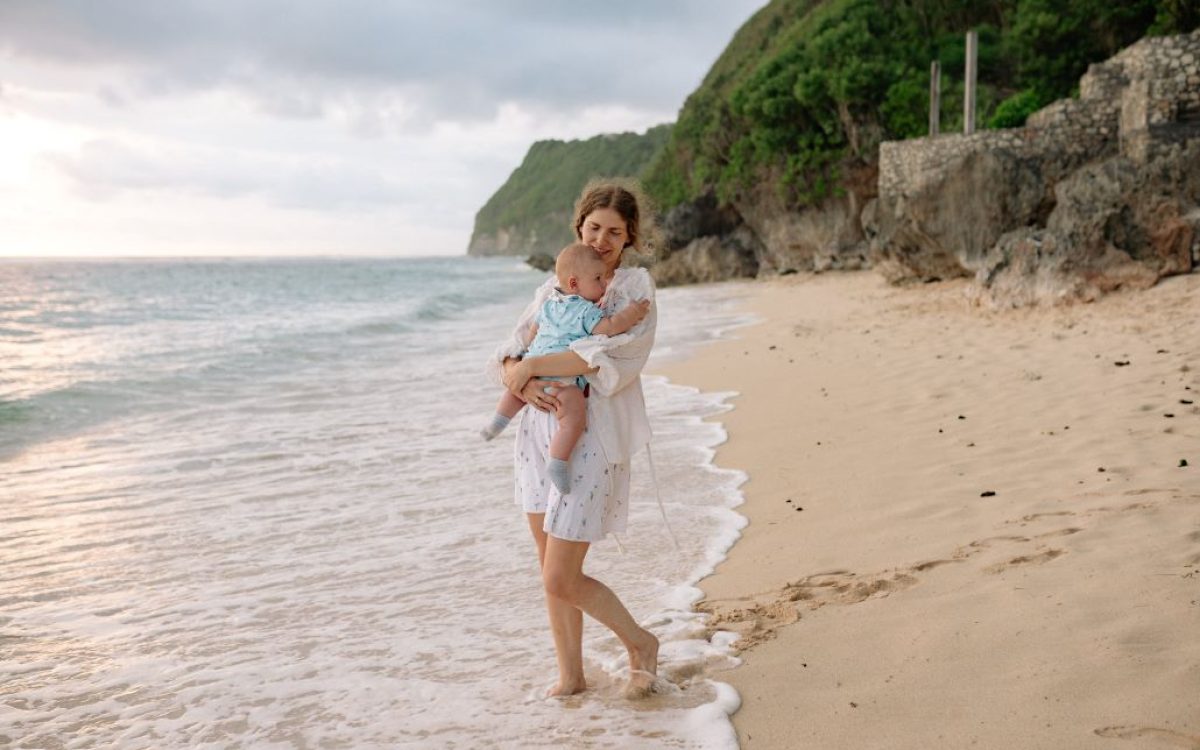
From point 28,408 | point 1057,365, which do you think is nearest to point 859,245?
point 1057,365

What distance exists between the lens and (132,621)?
4.02 metres

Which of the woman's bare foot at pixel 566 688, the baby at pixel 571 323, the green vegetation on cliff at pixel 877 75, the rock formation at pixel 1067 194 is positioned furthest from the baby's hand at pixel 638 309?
the green vegetation on cliff at pixel 877 75

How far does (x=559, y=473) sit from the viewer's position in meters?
2.93

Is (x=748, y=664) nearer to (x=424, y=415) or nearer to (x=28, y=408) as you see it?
(x=424, y=415)

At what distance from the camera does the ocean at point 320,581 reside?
3043 millimetres

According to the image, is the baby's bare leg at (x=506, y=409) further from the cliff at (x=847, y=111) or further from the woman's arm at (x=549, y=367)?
the cliff at (x=847, y=111)

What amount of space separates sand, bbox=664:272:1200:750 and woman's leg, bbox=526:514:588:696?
1.83ft

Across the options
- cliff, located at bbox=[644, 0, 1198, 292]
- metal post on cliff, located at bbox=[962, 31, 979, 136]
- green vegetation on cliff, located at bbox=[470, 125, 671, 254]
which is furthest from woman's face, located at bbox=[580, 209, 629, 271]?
green vegetation on cliff, located at bbox=[470, 125, 671, 254]

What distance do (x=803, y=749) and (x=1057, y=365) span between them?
6531 mm

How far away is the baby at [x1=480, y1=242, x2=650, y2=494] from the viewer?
9.65 ft

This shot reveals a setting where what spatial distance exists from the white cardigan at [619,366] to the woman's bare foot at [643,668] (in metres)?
0.66

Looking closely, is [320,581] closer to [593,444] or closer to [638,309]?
[593,444]

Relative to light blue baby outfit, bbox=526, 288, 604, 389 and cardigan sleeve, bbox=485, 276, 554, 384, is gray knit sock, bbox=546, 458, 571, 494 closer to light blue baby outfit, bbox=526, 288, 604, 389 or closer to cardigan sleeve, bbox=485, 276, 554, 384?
light blue baby outfit, bbox=526, 288, 604, 389

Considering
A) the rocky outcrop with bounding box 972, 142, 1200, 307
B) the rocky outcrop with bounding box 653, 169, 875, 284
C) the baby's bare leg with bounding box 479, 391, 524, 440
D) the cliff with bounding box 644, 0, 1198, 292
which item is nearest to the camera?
the baby's bare leg with bounding box 479, 391, 524, 440
